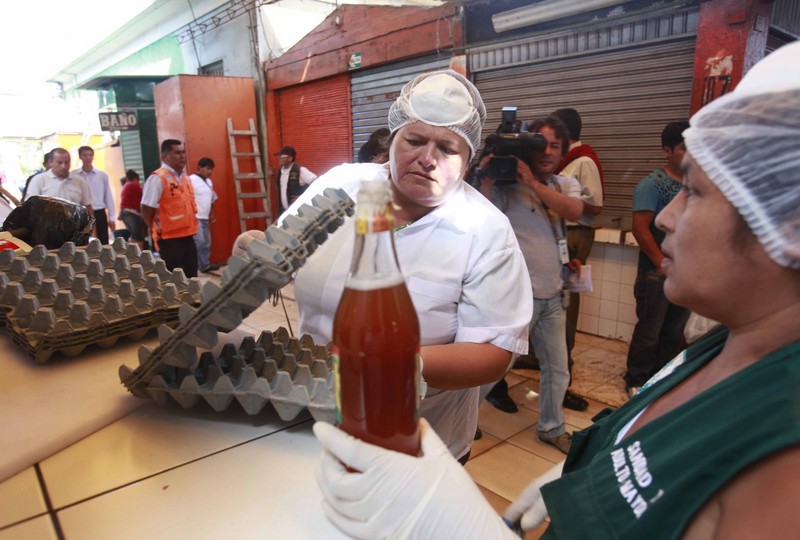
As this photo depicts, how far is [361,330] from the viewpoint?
25.3 inches

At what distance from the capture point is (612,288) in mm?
4449

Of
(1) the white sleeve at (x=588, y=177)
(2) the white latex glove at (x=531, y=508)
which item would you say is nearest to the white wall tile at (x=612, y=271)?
(1) the white sleeve at (x=588, y=177)

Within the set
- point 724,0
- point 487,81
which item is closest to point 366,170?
point 724,0

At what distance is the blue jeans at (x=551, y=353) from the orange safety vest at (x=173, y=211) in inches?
168

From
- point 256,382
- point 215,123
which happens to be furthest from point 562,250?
point 215,123

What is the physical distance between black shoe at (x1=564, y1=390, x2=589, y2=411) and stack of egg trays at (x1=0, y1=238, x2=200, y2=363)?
289 cm

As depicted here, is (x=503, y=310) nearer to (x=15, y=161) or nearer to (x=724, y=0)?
(x=724, y=0)

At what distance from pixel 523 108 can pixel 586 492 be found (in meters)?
4.46

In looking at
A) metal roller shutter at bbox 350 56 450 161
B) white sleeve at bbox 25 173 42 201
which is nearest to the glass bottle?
metal roller shutter at bbox 350 56 450 161

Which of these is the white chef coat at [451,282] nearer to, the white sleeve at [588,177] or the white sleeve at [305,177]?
the white sleeve at [588,177]

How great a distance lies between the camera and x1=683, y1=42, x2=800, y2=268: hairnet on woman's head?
66 centimetres

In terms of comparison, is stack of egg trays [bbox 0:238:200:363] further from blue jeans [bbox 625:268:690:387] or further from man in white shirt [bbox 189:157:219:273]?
man in white shirt [bbox 189:157:219:273]

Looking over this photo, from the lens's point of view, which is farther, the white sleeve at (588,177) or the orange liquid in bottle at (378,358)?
the white sleeve at (588,177)

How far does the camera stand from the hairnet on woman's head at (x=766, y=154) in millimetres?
659
